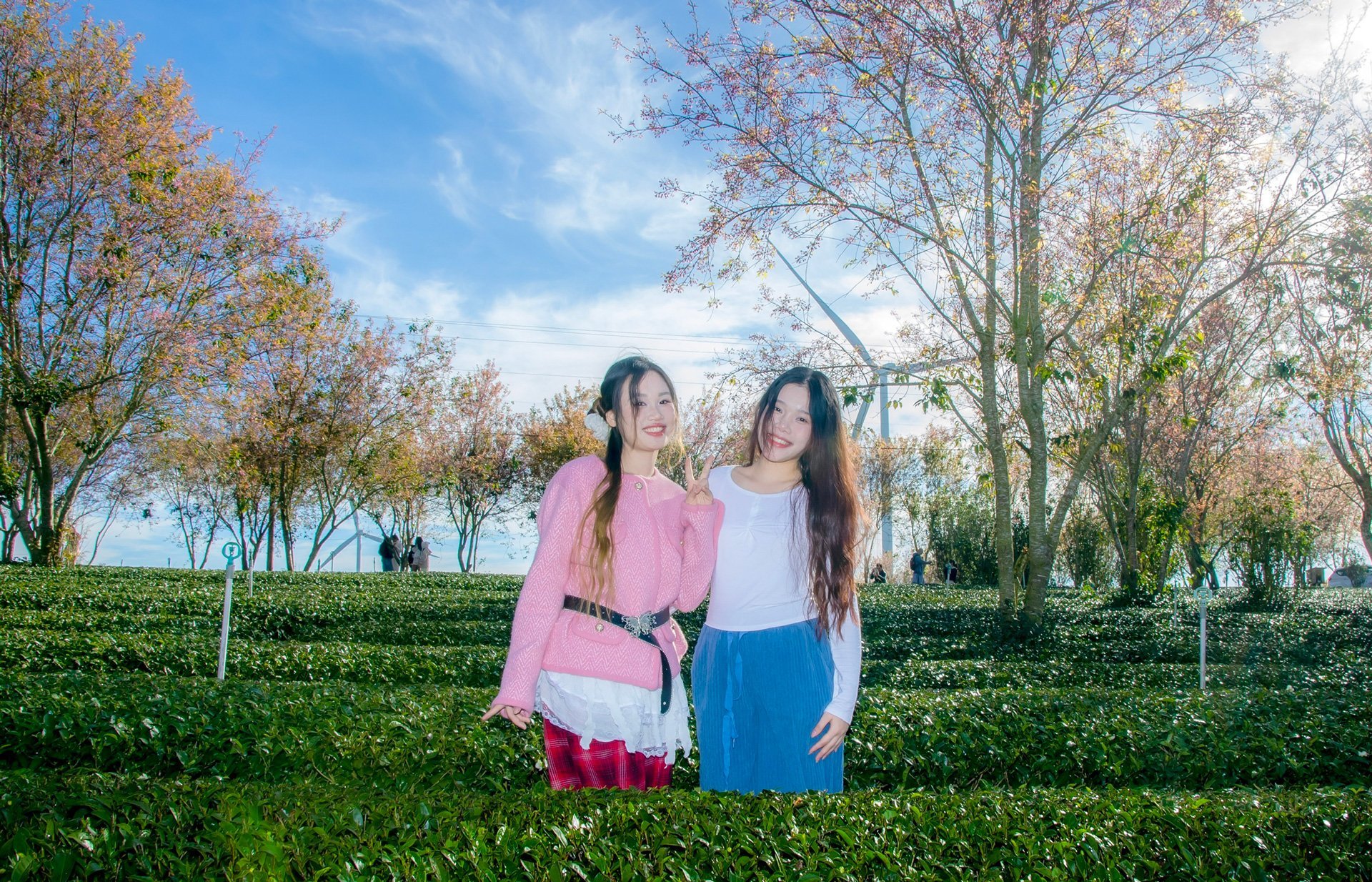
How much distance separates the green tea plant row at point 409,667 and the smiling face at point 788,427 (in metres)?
5.67

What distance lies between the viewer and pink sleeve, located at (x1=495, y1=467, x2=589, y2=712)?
279cm

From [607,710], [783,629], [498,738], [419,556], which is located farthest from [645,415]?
[419,556]

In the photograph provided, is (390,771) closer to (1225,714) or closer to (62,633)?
(1225,714)

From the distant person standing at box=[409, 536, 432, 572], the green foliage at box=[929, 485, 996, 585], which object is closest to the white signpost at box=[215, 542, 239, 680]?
the distant person standing at box=[409, 536, 432, 572]

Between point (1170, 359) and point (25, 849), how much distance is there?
12.2 meters

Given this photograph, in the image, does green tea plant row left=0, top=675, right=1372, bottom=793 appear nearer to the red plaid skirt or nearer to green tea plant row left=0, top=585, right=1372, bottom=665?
the red plaid skirt

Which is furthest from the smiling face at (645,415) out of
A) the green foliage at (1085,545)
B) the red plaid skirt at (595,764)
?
the green foliage at (1085,545)

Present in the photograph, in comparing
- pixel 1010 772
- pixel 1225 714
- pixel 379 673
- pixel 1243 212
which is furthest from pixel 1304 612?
pixel 379 673

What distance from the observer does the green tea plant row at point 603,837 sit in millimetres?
2717

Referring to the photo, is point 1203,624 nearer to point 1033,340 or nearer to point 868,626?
point 1033,340

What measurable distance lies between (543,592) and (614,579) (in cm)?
22

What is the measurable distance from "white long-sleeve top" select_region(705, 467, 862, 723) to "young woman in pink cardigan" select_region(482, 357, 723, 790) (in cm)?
8

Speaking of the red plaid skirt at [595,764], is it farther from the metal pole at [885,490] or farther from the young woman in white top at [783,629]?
the metal pole at [885,490]

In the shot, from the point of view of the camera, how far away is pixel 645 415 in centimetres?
307
